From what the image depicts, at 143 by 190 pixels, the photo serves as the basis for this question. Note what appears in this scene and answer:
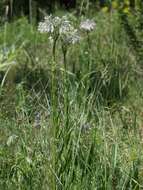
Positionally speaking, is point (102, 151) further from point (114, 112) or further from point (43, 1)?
point (43, 1)

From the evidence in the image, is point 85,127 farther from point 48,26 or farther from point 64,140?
point 48,26

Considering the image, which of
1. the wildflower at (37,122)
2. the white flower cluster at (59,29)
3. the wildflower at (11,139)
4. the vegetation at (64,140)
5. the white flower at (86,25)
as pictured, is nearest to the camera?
the white flower cluster at (59,29)

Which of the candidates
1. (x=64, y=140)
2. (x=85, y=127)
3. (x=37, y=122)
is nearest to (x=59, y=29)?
(x=64, y=140)

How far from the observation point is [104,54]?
5.72m

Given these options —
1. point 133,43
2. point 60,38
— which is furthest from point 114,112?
point 60,38

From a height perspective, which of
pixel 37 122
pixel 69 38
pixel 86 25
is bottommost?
pixel 37 122

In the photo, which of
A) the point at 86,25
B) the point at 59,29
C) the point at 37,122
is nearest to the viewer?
the point at 59,29

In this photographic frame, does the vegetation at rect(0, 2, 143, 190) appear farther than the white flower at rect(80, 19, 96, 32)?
No

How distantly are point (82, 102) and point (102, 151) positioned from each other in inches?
10.0

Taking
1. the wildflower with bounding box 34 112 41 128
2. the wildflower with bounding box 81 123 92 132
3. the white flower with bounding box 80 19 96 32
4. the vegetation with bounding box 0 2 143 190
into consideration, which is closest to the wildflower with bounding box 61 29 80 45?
the vegetation with bounding box 0 2 143 190

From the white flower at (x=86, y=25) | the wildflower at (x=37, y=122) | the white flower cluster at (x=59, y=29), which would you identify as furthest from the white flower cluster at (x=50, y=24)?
the white flower at (x=86, y=25)

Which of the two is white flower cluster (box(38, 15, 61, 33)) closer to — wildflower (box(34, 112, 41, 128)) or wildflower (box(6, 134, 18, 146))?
wildflower (box(6, 134, 18, 146))

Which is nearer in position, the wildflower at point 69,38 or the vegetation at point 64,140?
the wildflower at point 69,38

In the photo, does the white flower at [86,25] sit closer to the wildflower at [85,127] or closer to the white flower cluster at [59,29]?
the wildflower at [85,127]
